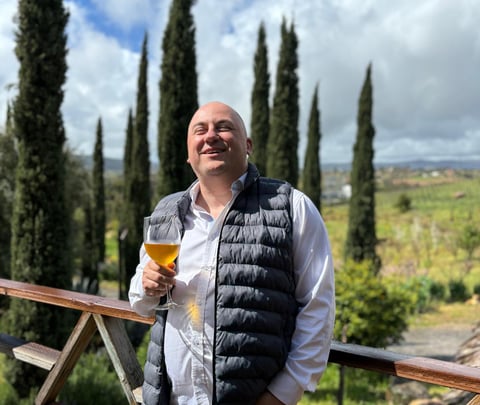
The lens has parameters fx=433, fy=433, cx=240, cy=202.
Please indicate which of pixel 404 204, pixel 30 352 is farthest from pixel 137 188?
pixel 404 204

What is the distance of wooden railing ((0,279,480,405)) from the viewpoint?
1286 mm

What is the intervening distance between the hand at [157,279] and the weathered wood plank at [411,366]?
0.61m

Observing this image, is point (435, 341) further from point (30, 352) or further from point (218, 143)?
point (218, 143)

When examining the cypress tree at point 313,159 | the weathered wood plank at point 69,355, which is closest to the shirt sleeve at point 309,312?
the weathered wood plank at point 69,355

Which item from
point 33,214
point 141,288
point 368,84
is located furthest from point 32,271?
point 368,84

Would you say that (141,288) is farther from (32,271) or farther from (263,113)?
(263,113)

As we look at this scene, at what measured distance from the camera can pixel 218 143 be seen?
1.45 meters

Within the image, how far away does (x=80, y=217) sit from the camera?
57.5 ft

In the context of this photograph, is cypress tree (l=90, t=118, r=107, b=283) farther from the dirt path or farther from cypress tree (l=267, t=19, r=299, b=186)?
the dirt path

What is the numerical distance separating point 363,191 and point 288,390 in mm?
14915

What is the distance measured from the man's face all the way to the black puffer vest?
0.16 m

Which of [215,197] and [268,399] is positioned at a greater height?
[215,197]

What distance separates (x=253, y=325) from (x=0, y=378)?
5.84 metres

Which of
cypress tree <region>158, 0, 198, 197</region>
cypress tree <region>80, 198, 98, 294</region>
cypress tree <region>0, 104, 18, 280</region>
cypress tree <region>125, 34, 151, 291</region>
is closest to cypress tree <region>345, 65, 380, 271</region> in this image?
cypress tree <region>125, 34, 151, 291</region>
